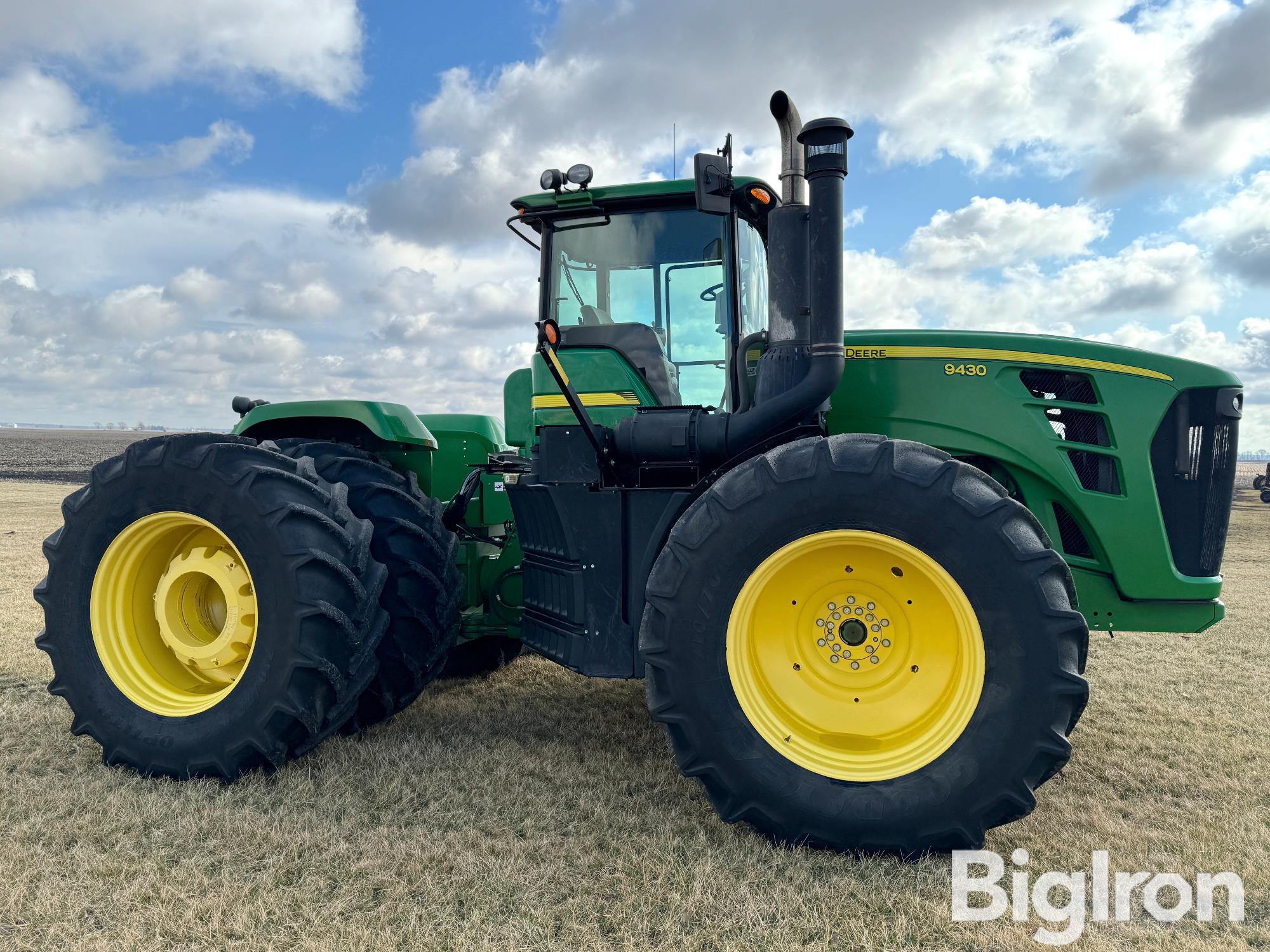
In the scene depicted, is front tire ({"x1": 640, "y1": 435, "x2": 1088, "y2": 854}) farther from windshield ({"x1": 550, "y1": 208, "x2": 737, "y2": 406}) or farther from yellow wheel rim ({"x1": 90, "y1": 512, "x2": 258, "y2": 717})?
yellow wheel rim ({"x1": 90, "y1": 512, "x2": 258, "y2": 717})

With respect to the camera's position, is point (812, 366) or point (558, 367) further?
point (558, 367)

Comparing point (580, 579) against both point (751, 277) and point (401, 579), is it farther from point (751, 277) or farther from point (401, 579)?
point (751, 277)

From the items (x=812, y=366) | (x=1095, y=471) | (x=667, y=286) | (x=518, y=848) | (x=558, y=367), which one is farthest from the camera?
(x=667, y=286)

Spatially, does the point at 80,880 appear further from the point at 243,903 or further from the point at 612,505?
the point at 612,505

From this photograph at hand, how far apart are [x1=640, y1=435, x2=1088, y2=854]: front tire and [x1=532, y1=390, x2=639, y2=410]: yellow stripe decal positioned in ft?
2.82

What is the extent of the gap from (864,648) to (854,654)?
4cm

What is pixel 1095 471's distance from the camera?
333 centimetres

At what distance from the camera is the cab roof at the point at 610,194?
3.77 meters

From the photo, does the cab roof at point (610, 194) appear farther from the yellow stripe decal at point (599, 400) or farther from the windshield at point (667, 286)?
the yellow stripe decal at point (599, 400)

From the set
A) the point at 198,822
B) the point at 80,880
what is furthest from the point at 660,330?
the point at 80,880

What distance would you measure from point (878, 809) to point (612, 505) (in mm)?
1507

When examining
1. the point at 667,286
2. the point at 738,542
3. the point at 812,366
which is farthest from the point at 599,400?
the point at 738,542

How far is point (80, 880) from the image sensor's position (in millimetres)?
2643

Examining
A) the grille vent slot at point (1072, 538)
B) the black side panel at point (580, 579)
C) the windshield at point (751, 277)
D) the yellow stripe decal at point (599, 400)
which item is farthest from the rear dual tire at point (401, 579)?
the grille vent slot at point (1072, 538)
